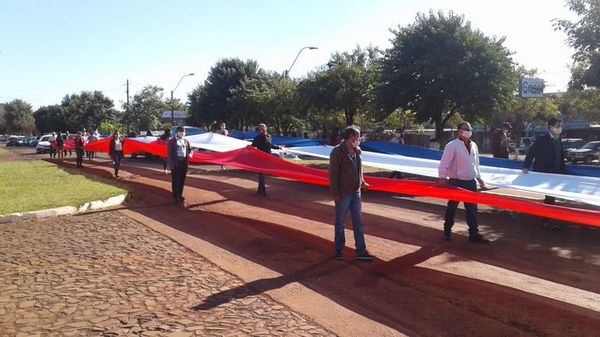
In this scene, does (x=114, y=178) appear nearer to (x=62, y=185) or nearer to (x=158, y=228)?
(x=62, y=185)

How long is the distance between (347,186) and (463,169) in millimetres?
1960

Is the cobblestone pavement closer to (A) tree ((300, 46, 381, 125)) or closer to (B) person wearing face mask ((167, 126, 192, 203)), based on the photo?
(B) person wearing face mask ((167, 126, 192, 203))

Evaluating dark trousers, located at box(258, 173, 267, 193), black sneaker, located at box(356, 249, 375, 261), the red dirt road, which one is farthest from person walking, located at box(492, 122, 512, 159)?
black sneaker, located at box(356, 249, 375, 261)

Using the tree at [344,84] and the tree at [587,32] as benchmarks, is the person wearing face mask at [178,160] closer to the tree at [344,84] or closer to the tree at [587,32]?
the tree at [587,32]

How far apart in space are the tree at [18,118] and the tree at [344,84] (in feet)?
328

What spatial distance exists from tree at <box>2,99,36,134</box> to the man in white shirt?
11836 centimetres

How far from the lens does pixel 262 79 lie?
146 feet

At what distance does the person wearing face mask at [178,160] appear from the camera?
38.3 ft

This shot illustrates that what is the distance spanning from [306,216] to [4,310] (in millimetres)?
5643

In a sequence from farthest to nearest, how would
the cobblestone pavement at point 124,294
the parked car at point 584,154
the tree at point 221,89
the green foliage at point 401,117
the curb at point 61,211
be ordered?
the tree at point 221,89
the parked car at point 584,154
the green foliage at point 401,117
the curb at point 61,211
the cobblestone pavement at point 124,294

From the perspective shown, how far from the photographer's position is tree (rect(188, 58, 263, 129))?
48125 millimetres

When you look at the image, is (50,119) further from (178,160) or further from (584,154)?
(178,160)

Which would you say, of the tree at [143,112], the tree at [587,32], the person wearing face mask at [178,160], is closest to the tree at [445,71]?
the tree at [587,32]

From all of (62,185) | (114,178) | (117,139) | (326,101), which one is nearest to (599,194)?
(62,185)
